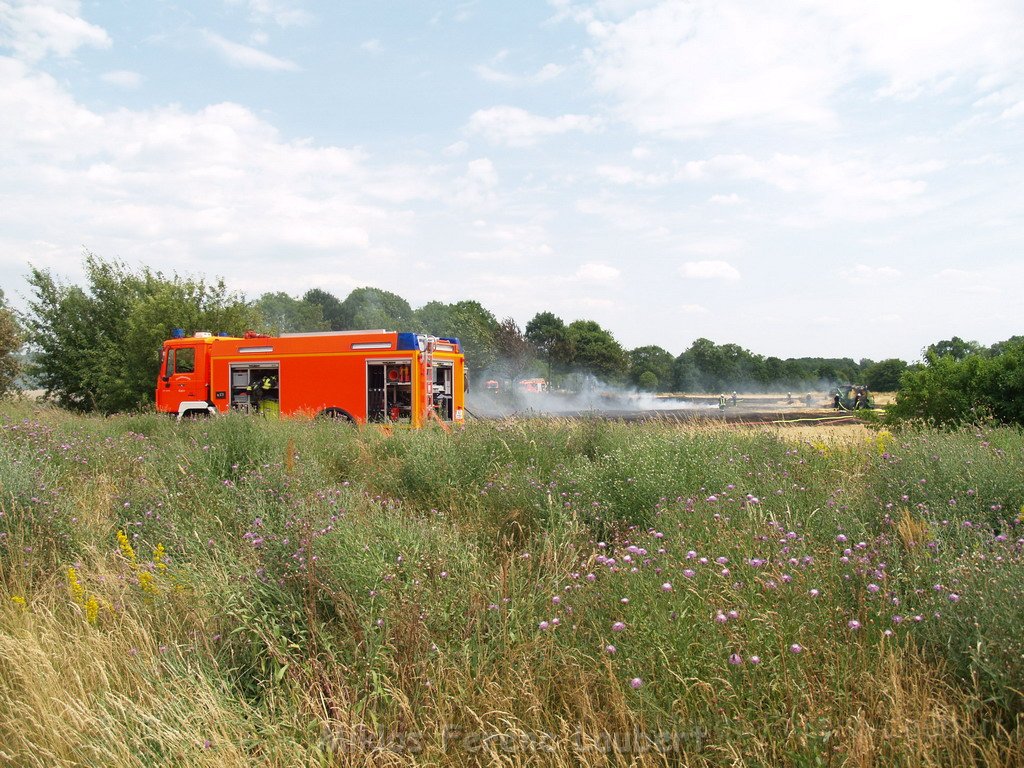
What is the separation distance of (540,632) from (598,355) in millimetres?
64995

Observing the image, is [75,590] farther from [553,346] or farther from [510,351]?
[553,346]

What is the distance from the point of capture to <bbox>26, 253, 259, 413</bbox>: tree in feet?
91.4

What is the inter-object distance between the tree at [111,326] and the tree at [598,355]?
39424 mm

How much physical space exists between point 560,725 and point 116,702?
1.90m

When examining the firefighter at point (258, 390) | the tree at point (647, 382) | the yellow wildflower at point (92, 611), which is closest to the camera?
the yellow wildflower at point (92, 611)

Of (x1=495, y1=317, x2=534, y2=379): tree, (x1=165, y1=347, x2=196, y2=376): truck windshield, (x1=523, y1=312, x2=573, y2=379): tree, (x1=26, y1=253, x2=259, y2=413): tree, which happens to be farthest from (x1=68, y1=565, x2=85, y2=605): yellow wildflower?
(x1=523, y1=312, x2=573, y2=379): tree

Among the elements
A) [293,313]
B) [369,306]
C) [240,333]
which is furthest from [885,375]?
[293,313]

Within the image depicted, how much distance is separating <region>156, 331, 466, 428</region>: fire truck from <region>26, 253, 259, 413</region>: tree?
10.0m

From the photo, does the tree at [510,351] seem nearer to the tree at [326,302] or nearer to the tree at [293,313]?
the tree at [293,313]

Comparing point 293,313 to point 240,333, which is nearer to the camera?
point 240,333

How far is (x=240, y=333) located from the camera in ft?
95.3

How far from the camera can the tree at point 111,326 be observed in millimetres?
27859

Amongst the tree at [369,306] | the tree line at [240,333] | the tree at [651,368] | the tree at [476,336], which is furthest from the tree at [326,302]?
the tree at [476,336]

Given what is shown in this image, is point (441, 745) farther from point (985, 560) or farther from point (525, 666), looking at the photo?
point (985, 560)
